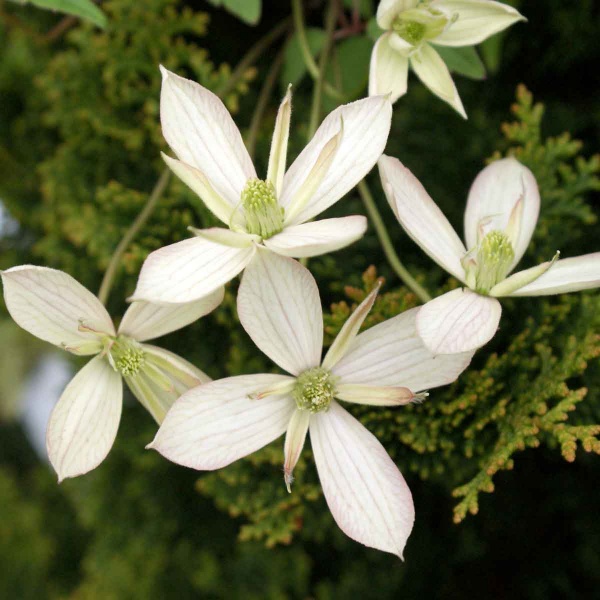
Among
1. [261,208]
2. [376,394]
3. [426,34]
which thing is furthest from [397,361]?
[426,34]

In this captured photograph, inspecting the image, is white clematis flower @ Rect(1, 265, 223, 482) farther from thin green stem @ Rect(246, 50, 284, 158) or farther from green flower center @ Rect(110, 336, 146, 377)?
thin green stem @ Rect(246, 50, 284, 158)

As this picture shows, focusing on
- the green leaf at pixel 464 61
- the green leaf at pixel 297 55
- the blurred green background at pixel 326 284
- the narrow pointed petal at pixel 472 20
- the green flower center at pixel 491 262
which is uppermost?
the narrow pointed petal at pixel 472 20

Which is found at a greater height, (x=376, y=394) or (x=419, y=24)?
(x=419, y=24)

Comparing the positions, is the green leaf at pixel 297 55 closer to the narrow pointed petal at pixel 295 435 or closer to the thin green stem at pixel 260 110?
the thin green stem at pixel 260 110

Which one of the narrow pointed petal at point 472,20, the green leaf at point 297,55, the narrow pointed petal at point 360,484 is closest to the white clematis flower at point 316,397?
the narrow pointed petal at point 360,484

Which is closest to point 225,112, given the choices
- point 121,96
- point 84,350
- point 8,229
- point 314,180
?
point 314,180

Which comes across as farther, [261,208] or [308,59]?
→ [308,59]

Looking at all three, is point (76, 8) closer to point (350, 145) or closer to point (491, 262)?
point (350, 145)
